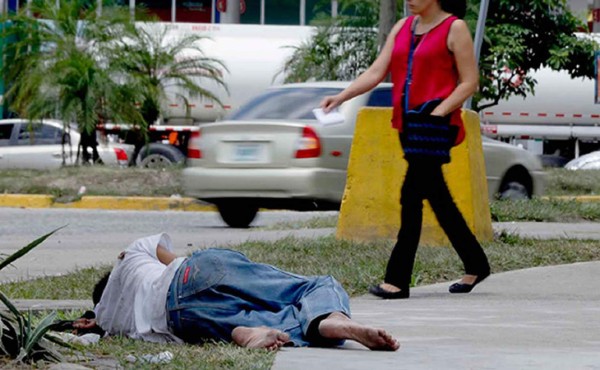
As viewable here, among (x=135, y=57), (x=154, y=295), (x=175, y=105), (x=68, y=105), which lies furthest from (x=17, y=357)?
(x=175, y=105)

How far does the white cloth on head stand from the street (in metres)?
3.35

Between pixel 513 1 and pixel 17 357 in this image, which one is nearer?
pixel 17 357

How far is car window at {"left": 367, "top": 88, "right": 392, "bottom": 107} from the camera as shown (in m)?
14.4

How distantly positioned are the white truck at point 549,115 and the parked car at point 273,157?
19.0 m

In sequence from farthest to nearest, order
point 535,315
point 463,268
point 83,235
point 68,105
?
point 68,105 → point 83,235 → point 463,268 → point 535,315

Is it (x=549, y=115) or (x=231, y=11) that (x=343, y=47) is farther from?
(x=231, y=11)

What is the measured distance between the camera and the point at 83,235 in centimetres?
1276

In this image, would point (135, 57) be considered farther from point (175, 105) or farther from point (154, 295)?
point (154, 295)

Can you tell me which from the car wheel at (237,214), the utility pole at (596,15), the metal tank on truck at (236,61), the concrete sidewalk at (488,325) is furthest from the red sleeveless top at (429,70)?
the utility pole at (596,15)

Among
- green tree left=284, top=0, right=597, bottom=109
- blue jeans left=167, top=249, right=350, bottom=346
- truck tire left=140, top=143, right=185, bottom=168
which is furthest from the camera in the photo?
green tree left=284, top=0, right=597, bottom=109

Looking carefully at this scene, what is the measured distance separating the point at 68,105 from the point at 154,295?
15383mm

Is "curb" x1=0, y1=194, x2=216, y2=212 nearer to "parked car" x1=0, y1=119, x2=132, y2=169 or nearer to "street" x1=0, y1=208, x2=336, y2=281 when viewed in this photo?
"street" x1=0, y1=208, x2=336, y2=281

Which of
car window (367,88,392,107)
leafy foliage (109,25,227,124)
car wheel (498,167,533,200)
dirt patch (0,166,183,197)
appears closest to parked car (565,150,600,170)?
leafy foliage (109,25,227,124)

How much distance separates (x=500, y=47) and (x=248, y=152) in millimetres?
13149
